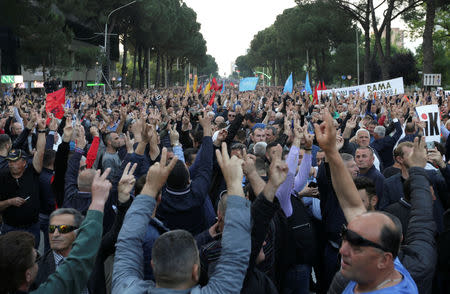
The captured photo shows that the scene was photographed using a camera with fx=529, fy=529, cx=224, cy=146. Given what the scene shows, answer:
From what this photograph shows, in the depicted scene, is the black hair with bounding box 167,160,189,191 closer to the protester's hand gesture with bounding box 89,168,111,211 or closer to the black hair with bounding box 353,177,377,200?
the protester's hand gesture with bounding box 89,168,111,211

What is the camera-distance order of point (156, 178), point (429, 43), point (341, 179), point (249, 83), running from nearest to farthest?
point (156, 178)
point (341, 179)
point (249, 83)
point (429, 43)

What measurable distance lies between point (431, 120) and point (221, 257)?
5.62 m

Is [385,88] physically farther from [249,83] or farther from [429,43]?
[429,43]

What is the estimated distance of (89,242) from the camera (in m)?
2.69

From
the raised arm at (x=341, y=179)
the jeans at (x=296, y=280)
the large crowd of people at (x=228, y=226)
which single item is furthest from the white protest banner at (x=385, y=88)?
the raised arm at (x=341, y=179)

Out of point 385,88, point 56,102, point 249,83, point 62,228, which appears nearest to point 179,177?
point 62,228

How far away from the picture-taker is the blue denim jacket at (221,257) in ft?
7.93

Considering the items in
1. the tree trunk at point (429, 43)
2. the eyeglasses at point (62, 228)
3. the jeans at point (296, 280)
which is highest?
the tree trunk at point (429, 43)

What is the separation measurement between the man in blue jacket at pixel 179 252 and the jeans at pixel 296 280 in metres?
1.82

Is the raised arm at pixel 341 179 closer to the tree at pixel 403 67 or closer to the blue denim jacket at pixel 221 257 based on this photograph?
the blue denim jacket at pixel 221 257

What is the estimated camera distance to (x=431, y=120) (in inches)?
286

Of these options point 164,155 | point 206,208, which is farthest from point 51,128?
point 164,155

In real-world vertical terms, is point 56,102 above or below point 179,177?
above

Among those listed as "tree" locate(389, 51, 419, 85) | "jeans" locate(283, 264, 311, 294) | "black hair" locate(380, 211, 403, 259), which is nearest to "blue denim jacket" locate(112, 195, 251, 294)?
"black hair" locate(380, 211, 403, 259)
